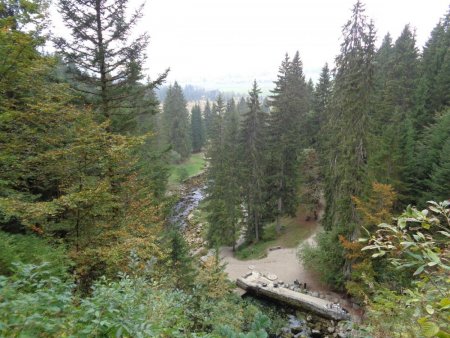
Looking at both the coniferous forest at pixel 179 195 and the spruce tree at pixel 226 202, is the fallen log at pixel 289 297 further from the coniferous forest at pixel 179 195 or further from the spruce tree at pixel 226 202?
the spruce tree at pixel 226 202

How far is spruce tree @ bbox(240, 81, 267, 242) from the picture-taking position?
89.0 ft

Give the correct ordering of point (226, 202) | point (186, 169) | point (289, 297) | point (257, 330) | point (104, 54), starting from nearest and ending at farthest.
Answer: point (257, 330) < point (104, 54) < point (289, 297) < point (226, 202) < point (186, 169)

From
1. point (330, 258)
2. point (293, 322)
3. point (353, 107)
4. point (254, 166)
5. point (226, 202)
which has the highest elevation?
point (353, 107)

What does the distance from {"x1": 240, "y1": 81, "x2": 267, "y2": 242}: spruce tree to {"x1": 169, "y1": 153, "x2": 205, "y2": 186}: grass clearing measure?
1873 cm

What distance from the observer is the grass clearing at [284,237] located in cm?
2553

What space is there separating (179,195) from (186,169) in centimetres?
3767

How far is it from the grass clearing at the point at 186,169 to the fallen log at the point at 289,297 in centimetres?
2749

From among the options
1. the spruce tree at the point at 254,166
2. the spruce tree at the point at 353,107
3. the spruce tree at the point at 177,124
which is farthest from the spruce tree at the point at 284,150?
the spruce tree at the point at 177,124

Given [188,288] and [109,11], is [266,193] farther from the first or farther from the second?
[109,11]

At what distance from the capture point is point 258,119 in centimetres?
2725

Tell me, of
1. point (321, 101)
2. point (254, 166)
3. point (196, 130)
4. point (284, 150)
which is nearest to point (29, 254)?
point (254, 166)

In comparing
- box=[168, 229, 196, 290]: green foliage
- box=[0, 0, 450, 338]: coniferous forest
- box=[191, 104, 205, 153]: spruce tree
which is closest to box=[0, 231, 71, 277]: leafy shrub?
box=[0, 0, 450, 338]: coniferous forest

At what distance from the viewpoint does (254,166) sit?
89.4ft

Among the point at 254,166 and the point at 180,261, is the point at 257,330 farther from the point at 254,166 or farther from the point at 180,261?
the point at 254,166
